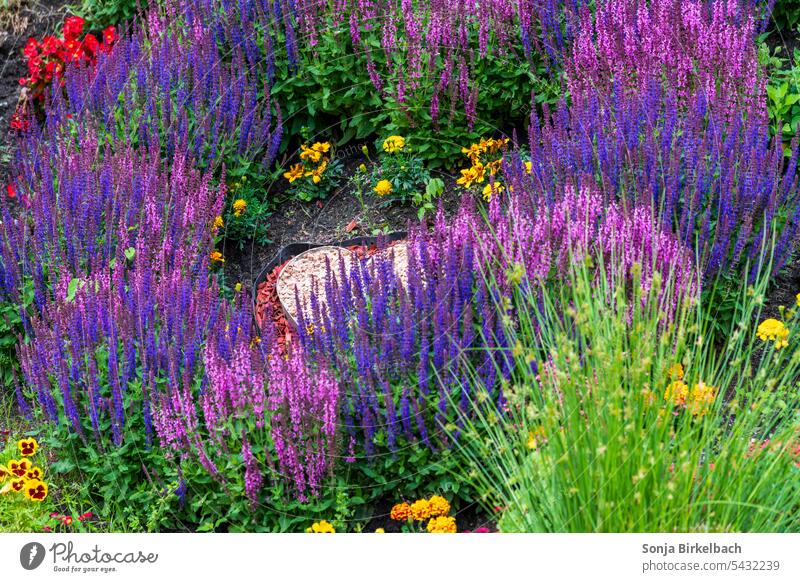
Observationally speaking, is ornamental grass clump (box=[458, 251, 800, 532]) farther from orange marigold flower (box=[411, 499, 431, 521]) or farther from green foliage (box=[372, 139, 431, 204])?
green foliage (box=[372, 139, 431, 204])

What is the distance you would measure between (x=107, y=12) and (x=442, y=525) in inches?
211

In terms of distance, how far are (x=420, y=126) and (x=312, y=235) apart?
89cm

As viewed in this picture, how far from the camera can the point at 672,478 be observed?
330cm

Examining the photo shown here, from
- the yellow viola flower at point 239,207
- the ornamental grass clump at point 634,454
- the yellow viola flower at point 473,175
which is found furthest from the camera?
the yellow viola flower at point 239,207

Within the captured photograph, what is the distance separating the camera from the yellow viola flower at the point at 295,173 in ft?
21.1

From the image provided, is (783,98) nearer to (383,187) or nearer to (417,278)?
(383,187)

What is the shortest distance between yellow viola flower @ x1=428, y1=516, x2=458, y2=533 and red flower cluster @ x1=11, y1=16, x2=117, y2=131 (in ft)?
15.0

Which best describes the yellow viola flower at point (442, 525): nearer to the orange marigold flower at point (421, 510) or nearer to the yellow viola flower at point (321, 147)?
the orange marigold flower at point (421, 510)

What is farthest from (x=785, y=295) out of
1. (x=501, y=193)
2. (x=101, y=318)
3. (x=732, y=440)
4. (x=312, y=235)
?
(x=101, y=318)

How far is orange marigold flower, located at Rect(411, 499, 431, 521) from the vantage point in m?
4.12

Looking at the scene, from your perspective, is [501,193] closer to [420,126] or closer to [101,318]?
[420,126]

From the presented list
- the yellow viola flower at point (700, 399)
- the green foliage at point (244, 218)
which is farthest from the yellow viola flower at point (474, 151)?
the yellow viola flower at point (700, 399)

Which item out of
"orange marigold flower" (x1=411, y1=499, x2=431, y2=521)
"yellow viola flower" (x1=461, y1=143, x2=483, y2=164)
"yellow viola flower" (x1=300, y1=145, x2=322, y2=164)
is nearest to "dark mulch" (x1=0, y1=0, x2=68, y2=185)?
"yellow viola flower" (x1=300, y1=145, x2=322, y2=164)

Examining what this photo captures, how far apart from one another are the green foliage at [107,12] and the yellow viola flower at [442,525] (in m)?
5.23
